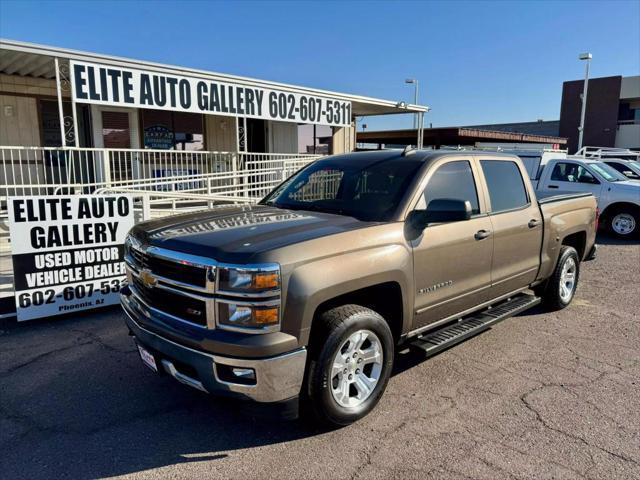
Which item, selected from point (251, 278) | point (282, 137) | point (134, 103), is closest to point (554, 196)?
point (251, 278)

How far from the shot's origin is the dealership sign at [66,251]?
511 cm

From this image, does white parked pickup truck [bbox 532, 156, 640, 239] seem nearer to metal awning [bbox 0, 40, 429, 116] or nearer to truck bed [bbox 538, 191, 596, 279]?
truck bed [bbox 538, 191, 596, 279]

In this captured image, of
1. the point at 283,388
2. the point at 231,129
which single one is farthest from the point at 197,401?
the point at 231,129

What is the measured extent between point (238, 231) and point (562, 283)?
14.5 feet

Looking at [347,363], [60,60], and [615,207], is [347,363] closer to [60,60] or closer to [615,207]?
[60,60]

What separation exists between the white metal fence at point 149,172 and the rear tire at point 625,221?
26.2ft

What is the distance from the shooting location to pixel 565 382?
3984 mm

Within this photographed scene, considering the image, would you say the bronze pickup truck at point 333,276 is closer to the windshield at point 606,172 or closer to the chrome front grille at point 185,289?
the chrome front grille at point 185,289

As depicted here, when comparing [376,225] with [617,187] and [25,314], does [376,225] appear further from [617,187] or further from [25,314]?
[617,187]

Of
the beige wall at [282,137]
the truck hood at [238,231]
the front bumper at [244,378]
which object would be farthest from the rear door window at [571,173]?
the front bumper at [244,378]

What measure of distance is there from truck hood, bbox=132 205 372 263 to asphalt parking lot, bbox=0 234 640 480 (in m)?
1.13

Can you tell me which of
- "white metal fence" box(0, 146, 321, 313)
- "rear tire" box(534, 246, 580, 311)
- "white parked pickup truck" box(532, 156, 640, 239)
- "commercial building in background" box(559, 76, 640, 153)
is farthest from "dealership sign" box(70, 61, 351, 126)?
"commercial building in background" box(559, 76, 640, 153)

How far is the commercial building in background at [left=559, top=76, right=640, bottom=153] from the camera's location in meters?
38.0

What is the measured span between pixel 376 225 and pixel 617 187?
10.4m
